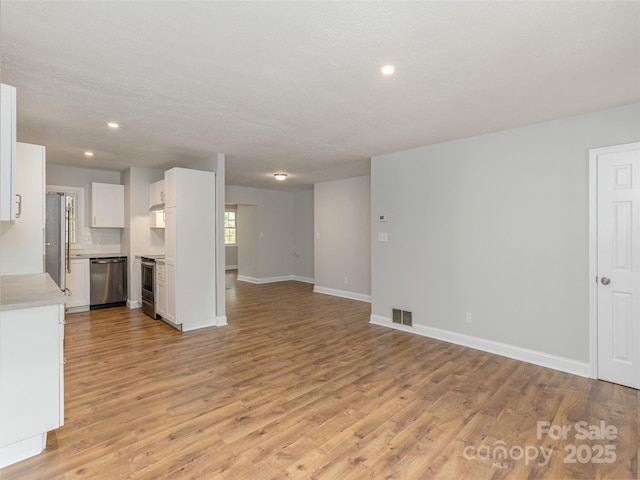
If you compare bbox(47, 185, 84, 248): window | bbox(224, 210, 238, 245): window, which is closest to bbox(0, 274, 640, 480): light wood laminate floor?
bbox(47, 185, 84, 248): window

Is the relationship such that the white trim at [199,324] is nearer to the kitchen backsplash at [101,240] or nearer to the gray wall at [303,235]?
the kitchen backsplash at [101,240]

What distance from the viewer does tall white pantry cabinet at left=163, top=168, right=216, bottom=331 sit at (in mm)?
4719

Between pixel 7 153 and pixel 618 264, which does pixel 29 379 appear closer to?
pixel 7 153

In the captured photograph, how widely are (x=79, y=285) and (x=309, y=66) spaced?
5.66 metres

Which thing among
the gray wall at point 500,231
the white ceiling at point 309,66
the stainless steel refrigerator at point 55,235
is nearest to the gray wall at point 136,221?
the stainless steel refrigerator at point 55,235

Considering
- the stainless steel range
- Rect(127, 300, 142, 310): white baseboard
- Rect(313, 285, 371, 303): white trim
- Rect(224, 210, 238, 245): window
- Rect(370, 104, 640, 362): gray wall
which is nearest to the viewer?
Rect(370, 104, 640, 362): gray wall

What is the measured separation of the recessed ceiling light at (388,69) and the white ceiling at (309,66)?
0.22ft

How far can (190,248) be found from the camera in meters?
4.85

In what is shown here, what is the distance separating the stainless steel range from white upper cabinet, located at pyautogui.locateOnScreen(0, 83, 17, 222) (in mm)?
3556

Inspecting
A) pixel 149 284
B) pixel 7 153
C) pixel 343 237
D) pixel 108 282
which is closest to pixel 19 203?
pixel 7 153

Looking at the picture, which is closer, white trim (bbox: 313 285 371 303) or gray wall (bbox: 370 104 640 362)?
gray wall (bbox: 370 104 640 362)

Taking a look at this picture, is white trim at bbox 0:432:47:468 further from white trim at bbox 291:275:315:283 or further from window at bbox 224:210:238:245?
window at bbox 224:210:238:245

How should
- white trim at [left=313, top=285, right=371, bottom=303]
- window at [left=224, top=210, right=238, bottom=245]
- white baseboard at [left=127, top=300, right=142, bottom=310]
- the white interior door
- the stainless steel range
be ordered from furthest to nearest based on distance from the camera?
window at [left=224, top=210, right=238, bottom=245] → white trim at [left=313, top=285, right=371, bottom=303] → white baseboard at [left=127, top=300, right=142, bottom=310] → the stainless steel range → the white interior door

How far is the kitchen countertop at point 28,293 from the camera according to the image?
197 centimetres
